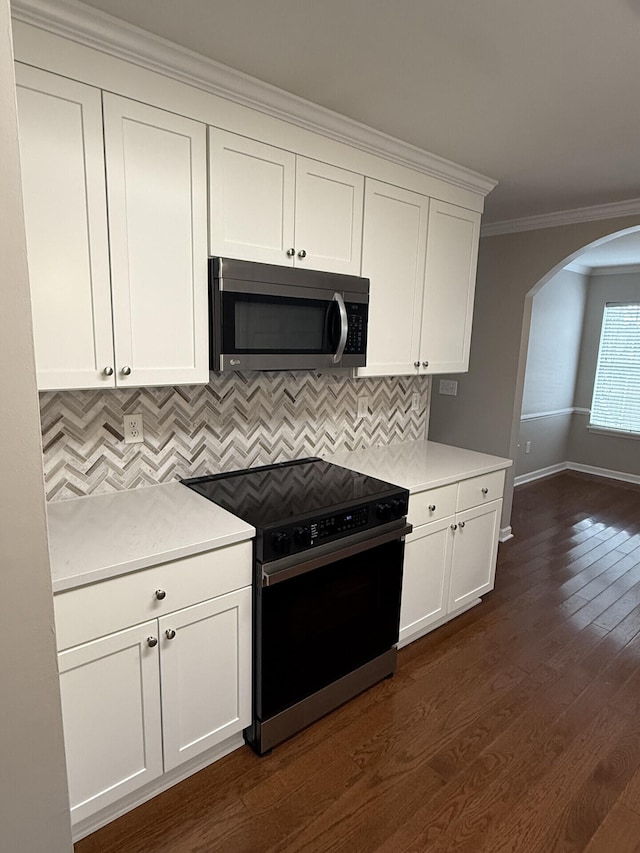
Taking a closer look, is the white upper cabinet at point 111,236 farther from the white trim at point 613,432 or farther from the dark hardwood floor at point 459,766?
the white trim at point 613,432

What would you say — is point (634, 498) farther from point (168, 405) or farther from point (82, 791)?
point (82, 791)

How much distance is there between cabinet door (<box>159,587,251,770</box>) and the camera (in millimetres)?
1628

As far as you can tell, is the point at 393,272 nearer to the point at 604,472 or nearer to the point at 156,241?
the point at 156,241

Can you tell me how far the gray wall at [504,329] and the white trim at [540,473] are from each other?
1702mm

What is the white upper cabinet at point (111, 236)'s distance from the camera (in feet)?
4.79

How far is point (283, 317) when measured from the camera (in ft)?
6.66

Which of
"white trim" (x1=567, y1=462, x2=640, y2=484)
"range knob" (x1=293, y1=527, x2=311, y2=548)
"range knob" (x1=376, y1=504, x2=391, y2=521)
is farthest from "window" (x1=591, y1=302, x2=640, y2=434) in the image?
"range knob" (x1=293, y1=527, x2=311, y2=548)

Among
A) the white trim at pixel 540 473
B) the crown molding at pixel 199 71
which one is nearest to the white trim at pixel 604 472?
the white trim at pixel 540 473

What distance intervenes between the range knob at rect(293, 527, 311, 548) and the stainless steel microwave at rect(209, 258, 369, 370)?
0.65 m

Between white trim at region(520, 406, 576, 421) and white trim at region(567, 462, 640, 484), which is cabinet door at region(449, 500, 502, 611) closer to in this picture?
white trim at region(520, 406, 576, 421)

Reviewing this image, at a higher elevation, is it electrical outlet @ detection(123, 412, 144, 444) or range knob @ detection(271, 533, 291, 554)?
electrical outlet @ detection(123, 412, 144, 444)

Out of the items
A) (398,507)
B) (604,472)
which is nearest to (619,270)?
(604,472)

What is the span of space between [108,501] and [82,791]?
914mm

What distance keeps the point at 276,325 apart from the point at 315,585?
104 cm
